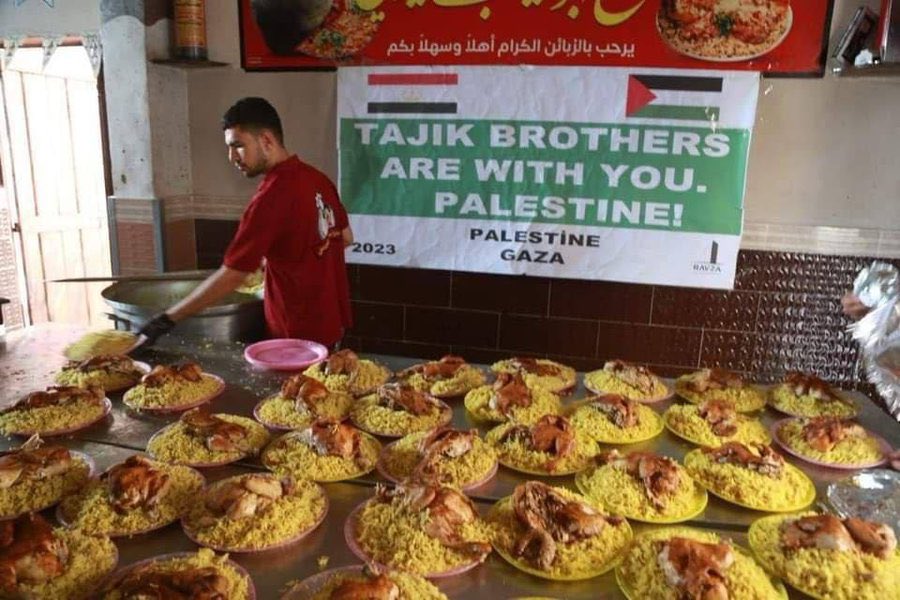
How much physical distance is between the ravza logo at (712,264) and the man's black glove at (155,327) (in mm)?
2694

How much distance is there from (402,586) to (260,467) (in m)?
0.69

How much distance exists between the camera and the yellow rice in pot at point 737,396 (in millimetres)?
2182

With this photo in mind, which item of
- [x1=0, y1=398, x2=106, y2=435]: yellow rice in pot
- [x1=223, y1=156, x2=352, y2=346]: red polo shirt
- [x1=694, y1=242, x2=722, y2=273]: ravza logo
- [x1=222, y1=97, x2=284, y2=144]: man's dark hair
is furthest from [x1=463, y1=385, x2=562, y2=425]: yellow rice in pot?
[x1=694, y1=242, x2=722, y2=273]: ravza logo

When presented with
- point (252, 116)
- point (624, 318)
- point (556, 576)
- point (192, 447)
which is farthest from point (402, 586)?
point (624, 318)

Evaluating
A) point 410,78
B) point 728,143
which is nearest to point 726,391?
point 728,143

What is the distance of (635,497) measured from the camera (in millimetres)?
1582

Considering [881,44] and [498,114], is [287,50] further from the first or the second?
[881,44]

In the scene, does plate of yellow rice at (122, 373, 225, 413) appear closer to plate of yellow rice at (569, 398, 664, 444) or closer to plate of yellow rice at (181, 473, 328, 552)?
plate of yellow rice at (181, 473, 328, 552)

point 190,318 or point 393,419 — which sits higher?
point 190,318

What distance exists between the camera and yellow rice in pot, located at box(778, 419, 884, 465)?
5.99 ft

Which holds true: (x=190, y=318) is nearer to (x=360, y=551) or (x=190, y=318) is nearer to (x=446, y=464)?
(x=446, y=464)

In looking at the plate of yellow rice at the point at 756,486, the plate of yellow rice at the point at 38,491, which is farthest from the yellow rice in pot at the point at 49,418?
the plate of yellow rice at the point at 756,486

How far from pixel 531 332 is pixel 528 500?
2.46 metres

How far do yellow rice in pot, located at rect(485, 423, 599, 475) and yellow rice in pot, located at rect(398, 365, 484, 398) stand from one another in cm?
40
